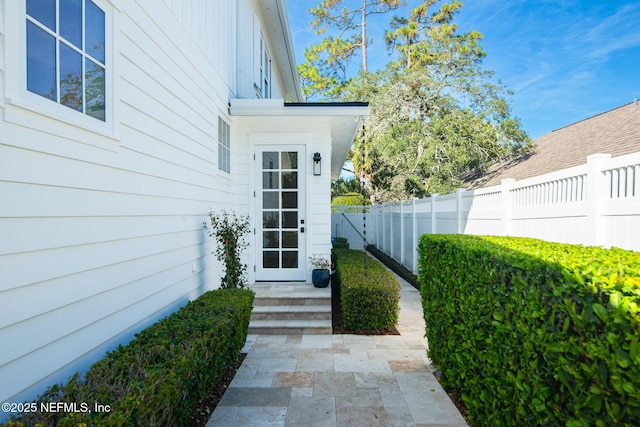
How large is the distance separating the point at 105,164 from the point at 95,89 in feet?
1.59

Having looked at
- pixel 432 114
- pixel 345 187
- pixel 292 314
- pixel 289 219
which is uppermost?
pixel 432 114

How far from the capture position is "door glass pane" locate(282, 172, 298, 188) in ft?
20.3

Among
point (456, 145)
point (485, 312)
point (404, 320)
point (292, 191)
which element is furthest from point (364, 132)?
point (485, 312)

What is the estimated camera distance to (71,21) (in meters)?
2.14

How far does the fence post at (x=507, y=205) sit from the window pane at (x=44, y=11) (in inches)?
175

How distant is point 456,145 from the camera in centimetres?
1284

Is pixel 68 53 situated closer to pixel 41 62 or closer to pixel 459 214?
pixel 41 62

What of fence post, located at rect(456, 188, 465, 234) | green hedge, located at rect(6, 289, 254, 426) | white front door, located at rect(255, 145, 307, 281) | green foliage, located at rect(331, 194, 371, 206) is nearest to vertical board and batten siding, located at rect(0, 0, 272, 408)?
green hedge, located at rect(6, 289, 254, 426)

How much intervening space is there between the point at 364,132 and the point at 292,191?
30.5 ft

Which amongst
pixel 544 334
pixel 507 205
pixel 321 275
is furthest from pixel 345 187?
pixel 544 334

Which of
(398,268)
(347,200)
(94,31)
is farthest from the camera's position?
(347,200)

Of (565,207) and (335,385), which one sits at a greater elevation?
(565,207)

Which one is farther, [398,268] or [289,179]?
[398,268]

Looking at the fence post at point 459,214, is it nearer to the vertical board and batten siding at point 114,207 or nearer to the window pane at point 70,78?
the vertical board and batten siding at point 114,207
